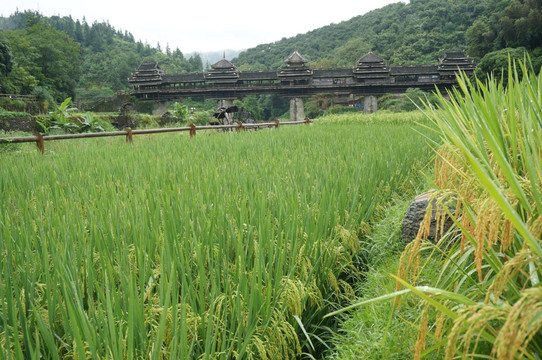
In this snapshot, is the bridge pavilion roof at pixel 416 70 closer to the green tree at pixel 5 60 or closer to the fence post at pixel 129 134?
the fence post at pixel 129 134

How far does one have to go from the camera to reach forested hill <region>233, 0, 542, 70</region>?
82.0 ft

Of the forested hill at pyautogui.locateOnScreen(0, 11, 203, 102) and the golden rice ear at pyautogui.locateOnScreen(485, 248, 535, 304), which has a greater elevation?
the forested hill at pyautogui.locateOnScreen(0, 11, 203, 102)

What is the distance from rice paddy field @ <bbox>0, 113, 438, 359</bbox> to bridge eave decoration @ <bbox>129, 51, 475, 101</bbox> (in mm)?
24335

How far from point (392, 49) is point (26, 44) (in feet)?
114

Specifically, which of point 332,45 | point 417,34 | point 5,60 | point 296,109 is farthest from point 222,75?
point 332,45

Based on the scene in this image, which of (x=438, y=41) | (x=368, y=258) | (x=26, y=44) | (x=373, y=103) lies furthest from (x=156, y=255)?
(x=438, y=41)

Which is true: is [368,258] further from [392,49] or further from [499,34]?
[392,49]

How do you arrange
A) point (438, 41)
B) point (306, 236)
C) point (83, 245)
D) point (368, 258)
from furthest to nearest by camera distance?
point (438, 41)
point (368, 258)
point (306, 236)
point (83, 245)

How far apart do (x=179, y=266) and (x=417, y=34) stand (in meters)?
46.9

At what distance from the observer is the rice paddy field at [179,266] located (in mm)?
954

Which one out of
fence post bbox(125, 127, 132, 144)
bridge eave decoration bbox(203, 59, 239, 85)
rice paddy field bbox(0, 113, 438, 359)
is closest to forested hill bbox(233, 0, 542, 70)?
bridge eave decoration bbox(203, 59, 239, 85)

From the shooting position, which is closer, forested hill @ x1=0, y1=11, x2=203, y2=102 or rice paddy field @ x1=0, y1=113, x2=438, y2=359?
rice paddy field @ x1=0, y1=113, x2=438, y2=359

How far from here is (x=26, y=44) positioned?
96.5 feet

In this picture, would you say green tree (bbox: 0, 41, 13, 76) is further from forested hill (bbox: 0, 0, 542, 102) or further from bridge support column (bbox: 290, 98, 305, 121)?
bridge support column (bbox: 290, 98, 305, 121)
